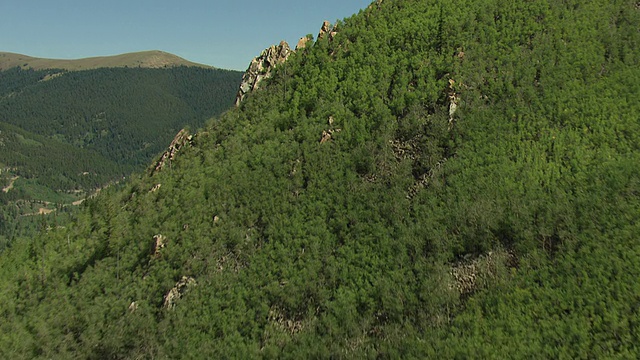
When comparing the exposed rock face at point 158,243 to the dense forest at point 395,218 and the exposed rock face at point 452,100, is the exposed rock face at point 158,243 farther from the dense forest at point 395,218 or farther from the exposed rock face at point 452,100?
the exposed rock face at point 452,100

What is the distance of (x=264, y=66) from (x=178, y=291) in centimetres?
7605

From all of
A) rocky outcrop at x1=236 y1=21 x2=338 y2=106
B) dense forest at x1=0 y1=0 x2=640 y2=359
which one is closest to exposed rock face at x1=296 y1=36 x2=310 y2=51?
rocky outcrop at x1=236 y1=21 x2=338 y2=106

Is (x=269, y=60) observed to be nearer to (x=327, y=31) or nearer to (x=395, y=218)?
(x=327, y=31)

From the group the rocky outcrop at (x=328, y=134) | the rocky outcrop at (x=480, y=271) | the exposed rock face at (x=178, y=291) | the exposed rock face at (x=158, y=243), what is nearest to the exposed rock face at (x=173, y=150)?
the exposed rock face at (x=158, y=243)

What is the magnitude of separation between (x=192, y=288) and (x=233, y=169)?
3060cm

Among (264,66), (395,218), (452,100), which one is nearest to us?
(395,218)

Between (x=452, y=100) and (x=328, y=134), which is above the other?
(x=452, y=100)

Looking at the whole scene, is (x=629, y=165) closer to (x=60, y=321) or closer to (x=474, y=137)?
(x=474, y=137)

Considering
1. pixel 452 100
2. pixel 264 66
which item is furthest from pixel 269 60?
pixel 452 100

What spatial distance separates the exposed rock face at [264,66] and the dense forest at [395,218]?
8431 millimetres

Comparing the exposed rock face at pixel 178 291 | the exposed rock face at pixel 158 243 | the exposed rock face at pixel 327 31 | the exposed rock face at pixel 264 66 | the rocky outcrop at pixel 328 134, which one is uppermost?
the exposed rock face at pixel 327 31

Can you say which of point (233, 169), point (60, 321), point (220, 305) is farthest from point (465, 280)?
point (60, 321)

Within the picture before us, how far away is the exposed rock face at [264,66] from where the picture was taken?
12556 centimetres

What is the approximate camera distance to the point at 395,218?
76.4 meters
